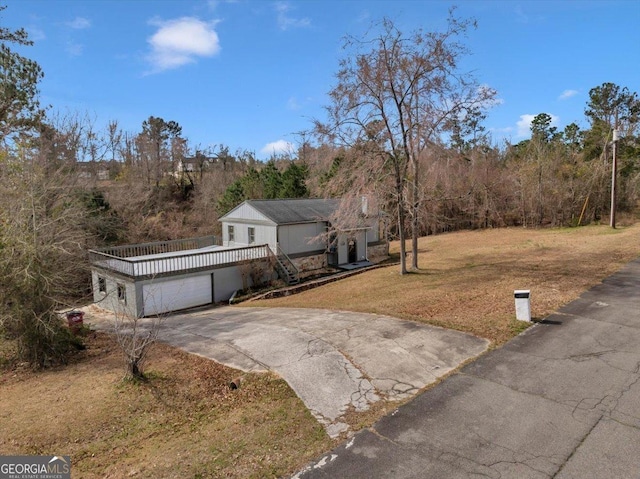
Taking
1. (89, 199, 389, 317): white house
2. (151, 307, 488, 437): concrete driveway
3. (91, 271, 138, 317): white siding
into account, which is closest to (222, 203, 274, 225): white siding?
(89, 199, 389, 317): white house

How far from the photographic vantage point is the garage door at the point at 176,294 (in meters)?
17.2

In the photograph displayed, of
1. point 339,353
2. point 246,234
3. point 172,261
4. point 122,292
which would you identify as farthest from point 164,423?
point 246,234

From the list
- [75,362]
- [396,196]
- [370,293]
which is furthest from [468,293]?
[75,362]

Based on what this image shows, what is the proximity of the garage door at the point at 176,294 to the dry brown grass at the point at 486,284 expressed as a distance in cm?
271

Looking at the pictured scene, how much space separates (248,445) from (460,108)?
48.6 ft

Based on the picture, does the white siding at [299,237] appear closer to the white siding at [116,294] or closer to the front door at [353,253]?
the front door at [353,253]

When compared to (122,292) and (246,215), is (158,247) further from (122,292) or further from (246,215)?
(122,292)

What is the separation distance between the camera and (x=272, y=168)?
36.1 meters

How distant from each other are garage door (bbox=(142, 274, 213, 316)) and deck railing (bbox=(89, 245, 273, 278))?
51 centimetres

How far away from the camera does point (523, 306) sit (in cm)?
922

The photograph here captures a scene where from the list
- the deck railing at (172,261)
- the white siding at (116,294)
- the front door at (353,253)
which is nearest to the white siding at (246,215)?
the deck railing at (172,261)

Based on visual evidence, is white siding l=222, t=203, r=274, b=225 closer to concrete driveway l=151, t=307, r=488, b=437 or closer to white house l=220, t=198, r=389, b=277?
white house l=220, t=198, r=389, b=277

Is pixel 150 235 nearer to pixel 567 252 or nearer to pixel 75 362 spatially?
pixel 75 362

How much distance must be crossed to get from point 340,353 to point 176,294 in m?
12.3
